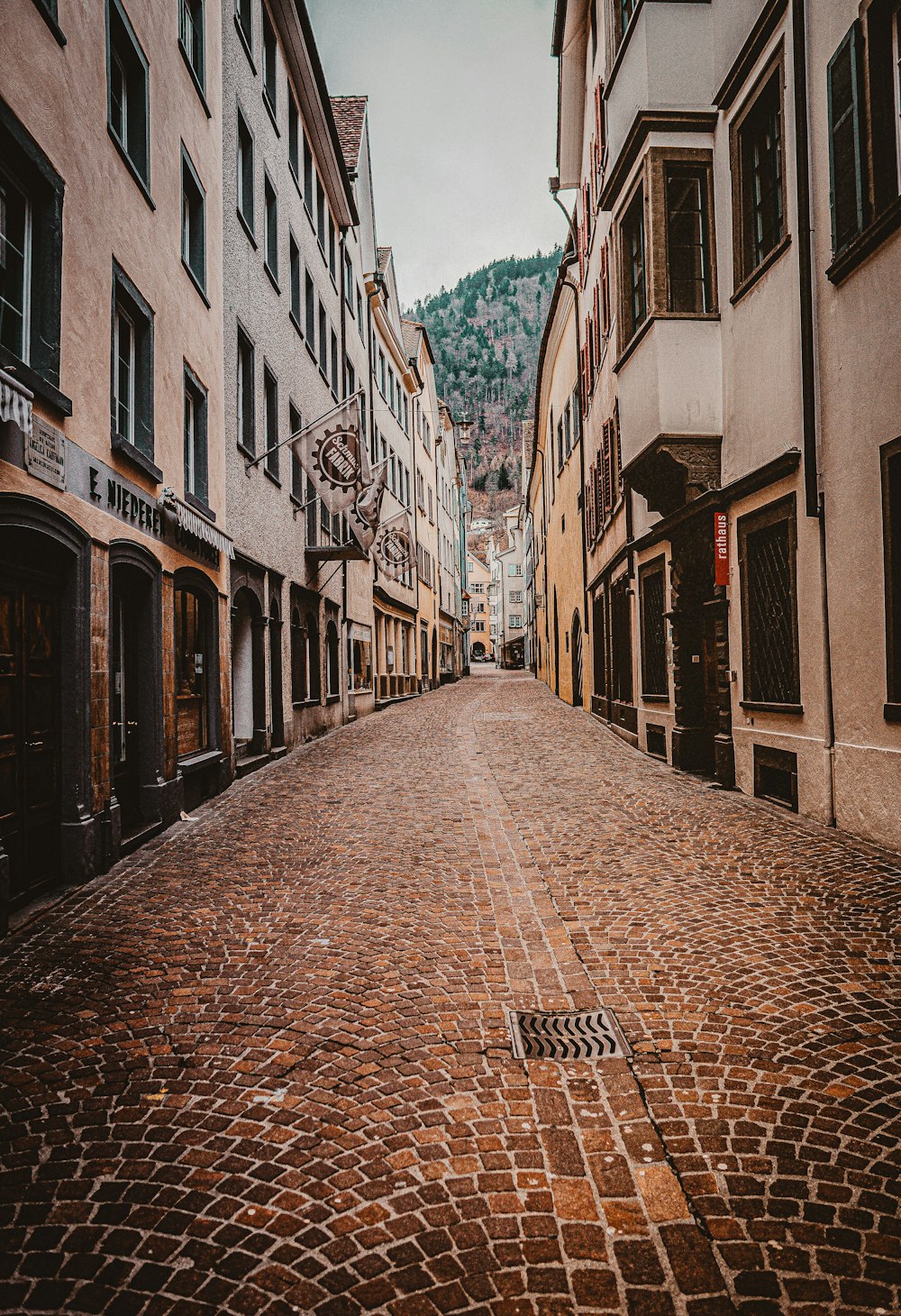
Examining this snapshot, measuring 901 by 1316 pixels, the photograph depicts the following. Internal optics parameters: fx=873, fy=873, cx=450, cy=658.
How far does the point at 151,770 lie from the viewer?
9.30 m

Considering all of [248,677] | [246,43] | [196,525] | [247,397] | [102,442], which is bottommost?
[248,677]

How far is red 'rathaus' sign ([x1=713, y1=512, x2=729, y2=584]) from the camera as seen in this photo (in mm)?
10875

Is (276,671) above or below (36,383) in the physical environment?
below

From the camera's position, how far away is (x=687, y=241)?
1243cm

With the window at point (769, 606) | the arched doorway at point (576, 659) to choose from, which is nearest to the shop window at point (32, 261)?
the window at point (769, 606)

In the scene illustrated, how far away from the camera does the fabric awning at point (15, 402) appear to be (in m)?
5.52

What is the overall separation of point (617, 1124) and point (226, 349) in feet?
40.1

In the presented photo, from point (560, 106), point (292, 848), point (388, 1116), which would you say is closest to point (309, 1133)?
point (388, 1116)

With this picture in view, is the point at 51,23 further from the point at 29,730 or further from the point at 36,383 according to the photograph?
the point at 29,730

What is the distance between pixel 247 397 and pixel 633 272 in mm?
6570

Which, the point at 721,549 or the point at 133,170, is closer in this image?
the point at 133,170

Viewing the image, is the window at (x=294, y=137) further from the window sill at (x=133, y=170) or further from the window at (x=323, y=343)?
the window sill at (x=133, y=170)

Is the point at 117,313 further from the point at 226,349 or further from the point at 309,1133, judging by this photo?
the point at 309,1133

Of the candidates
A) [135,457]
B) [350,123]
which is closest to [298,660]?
[135,457]
